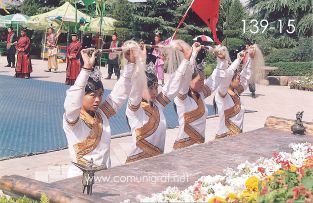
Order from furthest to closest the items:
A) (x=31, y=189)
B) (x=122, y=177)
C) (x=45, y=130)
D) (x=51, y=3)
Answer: (x=51, y=3) < (x=45, y=130) < (x=122, y=177) < (x=31, y=189)

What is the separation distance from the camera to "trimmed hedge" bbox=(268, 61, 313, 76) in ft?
73.0

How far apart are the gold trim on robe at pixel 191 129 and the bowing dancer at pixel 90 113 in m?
1.30

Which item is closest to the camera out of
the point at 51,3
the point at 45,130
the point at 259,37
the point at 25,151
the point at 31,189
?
the point at 31,189

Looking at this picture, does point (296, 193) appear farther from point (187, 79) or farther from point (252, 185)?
point (187, 79)

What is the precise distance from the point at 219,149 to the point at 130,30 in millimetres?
23534

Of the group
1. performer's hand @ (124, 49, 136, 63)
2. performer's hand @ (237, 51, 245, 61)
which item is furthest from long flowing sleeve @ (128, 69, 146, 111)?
performer's hand @ (237, 51, 245, 61)

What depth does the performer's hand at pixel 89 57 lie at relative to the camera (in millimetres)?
4320

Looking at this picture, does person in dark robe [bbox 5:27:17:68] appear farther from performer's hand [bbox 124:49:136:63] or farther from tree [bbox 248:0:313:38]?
performer's hand [bbox 124:49:136:63]

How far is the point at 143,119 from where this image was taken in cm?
521

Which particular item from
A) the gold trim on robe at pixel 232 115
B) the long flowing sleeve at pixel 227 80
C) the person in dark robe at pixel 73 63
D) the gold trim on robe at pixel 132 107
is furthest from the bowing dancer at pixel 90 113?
the person in dark robe at pixel 73 63

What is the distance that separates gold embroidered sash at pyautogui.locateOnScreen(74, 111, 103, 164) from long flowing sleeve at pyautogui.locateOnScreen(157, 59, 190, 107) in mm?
1005

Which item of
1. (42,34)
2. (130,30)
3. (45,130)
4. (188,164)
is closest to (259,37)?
(130,30)

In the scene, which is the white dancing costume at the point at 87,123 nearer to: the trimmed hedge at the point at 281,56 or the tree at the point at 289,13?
the trimmed hedge at the point at 281,56

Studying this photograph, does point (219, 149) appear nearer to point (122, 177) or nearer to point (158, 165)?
point (158, 165)
